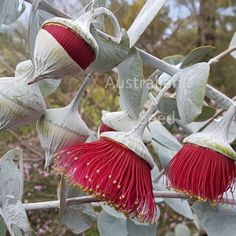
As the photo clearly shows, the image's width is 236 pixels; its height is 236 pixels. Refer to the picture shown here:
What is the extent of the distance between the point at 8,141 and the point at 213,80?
2.28 m

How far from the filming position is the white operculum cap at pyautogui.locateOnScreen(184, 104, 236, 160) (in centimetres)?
62

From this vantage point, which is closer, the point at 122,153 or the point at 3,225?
the point at 122,153

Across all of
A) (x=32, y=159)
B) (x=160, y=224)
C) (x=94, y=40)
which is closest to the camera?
(x=94, y=40)

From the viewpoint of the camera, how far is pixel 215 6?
5312mm

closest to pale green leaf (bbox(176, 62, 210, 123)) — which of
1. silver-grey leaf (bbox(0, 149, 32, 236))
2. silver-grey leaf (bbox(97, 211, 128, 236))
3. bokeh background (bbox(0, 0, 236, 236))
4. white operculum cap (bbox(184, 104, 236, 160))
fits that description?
white operculum cap (bbox(184, 104, 236, 160))

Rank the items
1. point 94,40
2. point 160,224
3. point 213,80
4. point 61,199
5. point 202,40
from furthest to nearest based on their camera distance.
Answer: point 202,40 → point 213,80 → point 160,224 → point 61,199 → point 94,40

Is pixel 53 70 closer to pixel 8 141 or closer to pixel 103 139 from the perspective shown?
pixel 103 139

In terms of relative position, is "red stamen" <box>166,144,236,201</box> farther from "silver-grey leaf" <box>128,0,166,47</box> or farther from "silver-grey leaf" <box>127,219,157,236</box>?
"silver-grey leaf" <box>127,219,157,236</box>

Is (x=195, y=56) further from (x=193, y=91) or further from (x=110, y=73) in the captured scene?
(x=110, y=73)

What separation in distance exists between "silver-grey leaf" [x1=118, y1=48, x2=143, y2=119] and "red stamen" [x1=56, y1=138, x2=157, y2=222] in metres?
0.06

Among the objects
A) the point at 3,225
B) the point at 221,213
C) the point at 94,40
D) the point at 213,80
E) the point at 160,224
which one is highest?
the point at 94,40

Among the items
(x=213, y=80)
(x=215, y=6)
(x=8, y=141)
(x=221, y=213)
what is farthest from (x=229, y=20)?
(x=221, y=213)

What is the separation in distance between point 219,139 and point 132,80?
13 centimetres

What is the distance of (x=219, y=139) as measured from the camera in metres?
0.64
